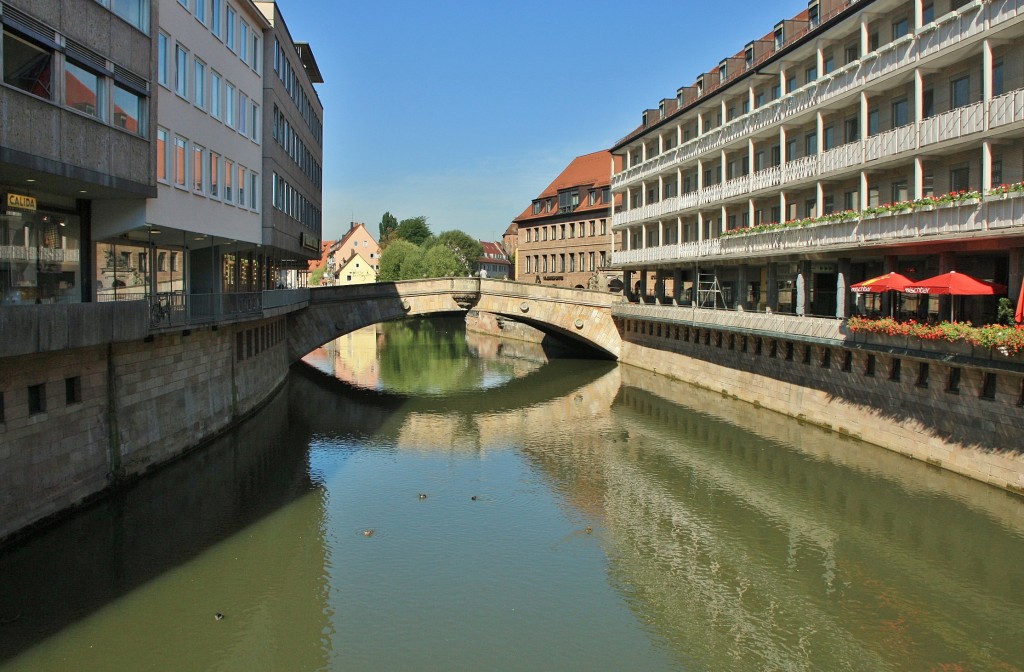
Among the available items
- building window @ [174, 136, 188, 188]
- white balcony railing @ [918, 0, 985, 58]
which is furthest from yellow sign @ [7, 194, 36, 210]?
white balcony railing @ [918, 0, 985, 58]

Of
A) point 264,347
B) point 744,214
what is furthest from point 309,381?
point 744,214

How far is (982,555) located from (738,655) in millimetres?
6927

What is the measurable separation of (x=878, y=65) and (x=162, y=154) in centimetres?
2146

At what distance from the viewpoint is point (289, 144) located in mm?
37531

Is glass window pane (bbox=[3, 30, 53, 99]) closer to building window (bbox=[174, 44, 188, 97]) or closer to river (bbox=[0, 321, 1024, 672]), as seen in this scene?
building window (bbox=[174, 44, 188, 97])

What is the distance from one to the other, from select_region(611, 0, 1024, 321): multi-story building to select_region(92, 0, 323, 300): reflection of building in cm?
1993

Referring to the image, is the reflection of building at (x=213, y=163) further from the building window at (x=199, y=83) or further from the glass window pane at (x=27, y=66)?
the glass window pane at (x=27, y=66)

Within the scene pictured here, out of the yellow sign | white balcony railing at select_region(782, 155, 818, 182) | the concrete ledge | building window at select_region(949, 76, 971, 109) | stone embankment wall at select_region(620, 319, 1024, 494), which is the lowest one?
stone embankment wall at select_region(620, 319, 1024, 494)

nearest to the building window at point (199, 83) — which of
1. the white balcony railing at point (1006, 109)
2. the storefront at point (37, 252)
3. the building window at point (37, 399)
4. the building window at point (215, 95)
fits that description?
the building window at point (215, 95)

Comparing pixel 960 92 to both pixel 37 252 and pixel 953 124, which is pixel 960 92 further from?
pixel 37 252

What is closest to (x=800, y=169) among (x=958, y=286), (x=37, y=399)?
(x=958, y=286)

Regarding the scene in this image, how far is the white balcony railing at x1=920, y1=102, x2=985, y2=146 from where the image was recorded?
21.0 m

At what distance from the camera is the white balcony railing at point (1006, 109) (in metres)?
19.7

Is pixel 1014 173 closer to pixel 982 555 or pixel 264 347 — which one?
pixel 982 555
